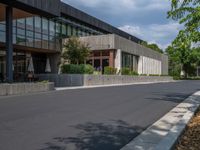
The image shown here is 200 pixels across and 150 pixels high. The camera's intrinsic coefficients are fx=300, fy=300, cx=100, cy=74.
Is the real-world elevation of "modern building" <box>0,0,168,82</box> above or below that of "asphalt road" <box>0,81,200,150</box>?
above

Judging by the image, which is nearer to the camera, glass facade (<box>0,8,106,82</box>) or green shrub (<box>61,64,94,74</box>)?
green shrub (<box>61,64,94,74</box>)

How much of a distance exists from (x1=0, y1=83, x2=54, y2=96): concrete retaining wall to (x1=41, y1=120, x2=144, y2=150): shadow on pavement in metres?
9.31

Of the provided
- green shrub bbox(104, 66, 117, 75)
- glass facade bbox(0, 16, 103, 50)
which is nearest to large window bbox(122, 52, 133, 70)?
green shrub bbox(104, 66, 117, 75)

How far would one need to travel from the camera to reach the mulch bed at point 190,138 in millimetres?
6098

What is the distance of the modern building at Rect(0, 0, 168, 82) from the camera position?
29508 millimetres

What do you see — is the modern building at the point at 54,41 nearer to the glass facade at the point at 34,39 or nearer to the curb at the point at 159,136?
the glass facade at the point at 34,39

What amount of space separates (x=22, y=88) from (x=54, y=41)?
19.2 meters

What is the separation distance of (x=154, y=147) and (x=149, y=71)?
4665 centimetres

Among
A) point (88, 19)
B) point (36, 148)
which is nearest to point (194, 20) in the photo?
point (36, 148)

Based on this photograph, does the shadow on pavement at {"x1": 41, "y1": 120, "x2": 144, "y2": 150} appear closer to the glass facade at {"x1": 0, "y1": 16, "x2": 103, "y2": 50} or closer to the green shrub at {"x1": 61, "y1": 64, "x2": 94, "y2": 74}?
the green shrub at {"x1": 61, "y1": 64, "x2": 94, "y2": 74}

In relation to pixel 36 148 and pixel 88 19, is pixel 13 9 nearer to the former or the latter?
pixel 36 148

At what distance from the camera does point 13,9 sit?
66.7 ft

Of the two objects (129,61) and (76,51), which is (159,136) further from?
(129,61)

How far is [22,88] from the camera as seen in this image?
1769cm
